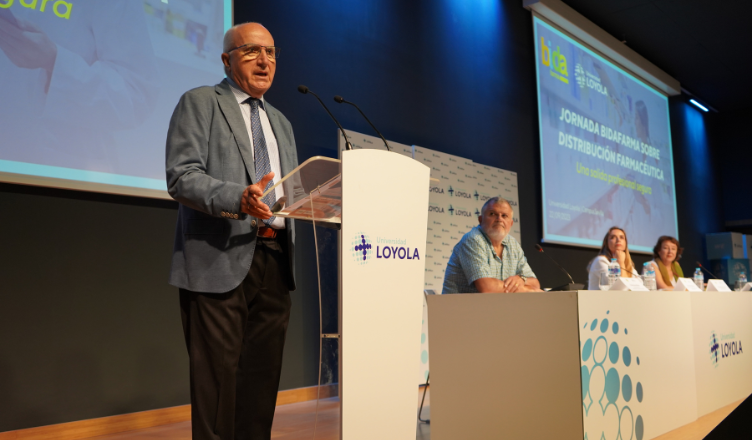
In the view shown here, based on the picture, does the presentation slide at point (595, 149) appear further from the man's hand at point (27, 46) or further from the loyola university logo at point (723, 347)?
the man's hand at point (27, 46)

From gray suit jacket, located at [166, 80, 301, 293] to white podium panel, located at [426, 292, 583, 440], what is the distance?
114 cm

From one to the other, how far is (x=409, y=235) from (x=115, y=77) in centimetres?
216

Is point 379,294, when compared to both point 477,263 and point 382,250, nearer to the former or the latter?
point 382,250

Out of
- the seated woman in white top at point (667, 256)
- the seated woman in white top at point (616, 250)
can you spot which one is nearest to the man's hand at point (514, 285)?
the seated woman in white top at point (616, 250)

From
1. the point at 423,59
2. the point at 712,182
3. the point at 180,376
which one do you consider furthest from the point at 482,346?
the point at 712,182

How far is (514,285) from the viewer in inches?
115

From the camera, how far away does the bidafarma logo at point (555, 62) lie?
21.2ft

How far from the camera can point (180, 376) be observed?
3.22 metres

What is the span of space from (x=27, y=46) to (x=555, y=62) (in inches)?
216

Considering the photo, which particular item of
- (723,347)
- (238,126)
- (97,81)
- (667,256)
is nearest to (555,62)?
(667,256)

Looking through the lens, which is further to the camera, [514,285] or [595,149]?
[595,149]

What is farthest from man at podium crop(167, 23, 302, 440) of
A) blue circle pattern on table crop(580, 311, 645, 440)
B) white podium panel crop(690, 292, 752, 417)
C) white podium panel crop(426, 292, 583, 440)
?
white podium panel crop(690, 292, 752, 417)

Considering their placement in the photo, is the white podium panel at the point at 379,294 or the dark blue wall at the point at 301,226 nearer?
the white podium panel at the point at 379,294

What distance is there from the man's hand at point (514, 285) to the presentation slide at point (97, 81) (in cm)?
195
